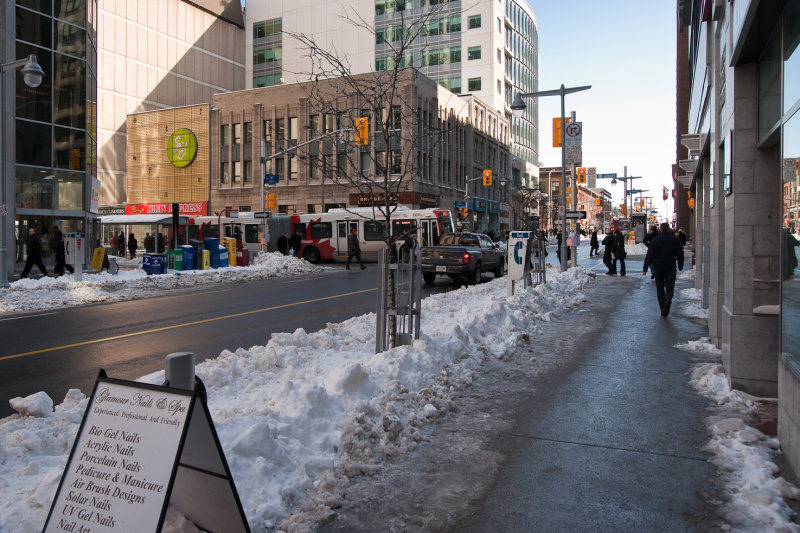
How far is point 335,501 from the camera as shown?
398 centimetres

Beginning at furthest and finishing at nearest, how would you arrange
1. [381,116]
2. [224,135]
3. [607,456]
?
[224,135]
[381,116]
[607,456]

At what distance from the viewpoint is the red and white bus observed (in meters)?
34.8

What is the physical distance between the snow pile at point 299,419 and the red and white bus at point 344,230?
2618cm

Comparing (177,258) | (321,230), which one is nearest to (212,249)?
(177,258)

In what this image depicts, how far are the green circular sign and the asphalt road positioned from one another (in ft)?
143

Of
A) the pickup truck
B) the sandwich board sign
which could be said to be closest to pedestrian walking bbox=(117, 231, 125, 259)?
the pickup truck

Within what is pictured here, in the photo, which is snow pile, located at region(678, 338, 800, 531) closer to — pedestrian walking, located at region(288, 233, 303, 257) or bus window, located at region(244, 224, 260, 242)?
pedestrian walking, located at region(288, 233, 303, 257)

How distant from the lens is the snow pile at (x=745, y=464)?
3789 millimetres

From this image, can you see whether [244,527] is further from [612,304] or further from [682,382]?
[612,304]

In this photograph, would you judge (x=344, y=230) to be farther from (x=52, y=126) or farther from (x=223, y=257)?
(x=52, y=126)

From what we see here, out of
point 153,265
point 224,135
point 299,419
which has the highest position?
point 224,135

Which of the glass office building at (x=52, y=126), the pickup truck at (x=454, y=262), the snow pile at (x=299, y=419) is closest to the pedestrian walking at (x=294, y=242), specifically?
the glass office building at (x=52, y=126)

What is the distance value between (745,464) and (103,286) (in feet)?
60.6

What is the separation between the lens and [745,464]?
4582mm
